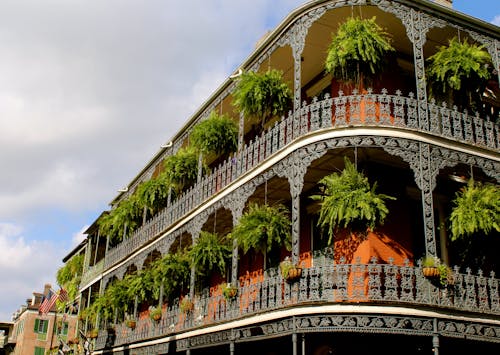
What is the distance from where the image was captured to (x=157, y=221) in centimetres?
2002

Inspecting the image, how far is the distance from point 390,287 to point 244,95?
6.04 metres

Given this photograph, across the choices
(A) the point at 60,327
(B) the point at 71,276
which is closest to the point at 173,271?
(B) the point at 71,276

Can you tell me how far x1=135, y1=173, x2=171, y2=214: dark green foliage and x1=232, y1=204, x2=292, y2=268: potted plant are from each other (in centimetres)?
760

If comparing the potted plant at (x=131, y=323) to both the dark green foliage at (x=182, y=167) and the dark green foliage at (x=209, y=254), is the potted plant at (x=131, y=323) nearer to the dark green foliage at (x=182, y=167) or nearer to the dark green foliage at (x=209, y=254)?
the dark green foliage at (x=182, y=167)

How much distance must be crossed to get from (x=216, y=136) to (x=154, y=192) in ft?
15.5

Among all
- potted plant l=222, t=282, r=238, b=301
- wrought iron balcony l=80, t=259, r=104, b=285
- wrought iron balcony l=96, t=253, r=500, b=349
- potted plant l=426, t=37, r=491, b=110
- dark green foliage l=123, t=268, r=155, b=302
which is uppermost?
potted plant l=426, t=37, r=491, b=110

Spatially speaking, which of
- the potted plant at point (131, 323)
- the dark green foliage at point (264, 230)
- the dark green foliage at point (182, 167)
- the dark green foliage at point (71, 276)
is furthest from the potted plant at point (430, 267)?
the dark green foliage at point (71, 276)

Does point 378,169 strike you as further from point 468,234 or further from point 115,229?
point 115,229

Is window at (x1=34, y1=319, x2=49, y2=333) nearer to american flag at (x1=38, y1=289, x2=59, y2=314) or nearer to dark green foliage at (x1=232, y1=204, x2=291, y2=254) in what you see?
american flag at (x1=38, y1=289, x2=59, y2=314)

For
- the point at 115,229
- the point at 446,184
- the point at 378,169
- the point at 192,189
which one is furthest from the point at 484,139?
the point at 115,229

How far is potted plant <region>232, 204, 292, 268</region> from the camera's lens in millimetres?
12242

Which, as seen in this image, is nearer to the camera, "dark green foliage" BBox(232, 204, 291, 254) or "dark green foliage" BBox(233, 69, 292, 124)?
"dark green foliage" BBox(232, 204, 291, 254)

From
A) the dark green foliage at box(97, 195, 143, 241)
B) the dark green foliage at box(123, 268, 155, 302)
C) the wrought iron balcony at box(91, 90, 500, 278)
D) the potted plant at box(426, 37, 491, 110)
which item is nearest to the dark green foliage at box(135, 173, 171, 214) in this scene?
the dark green foliage at box(97, 195, 143, 241)

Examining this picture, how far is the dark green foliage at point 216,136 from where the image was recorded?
16.3 metres
